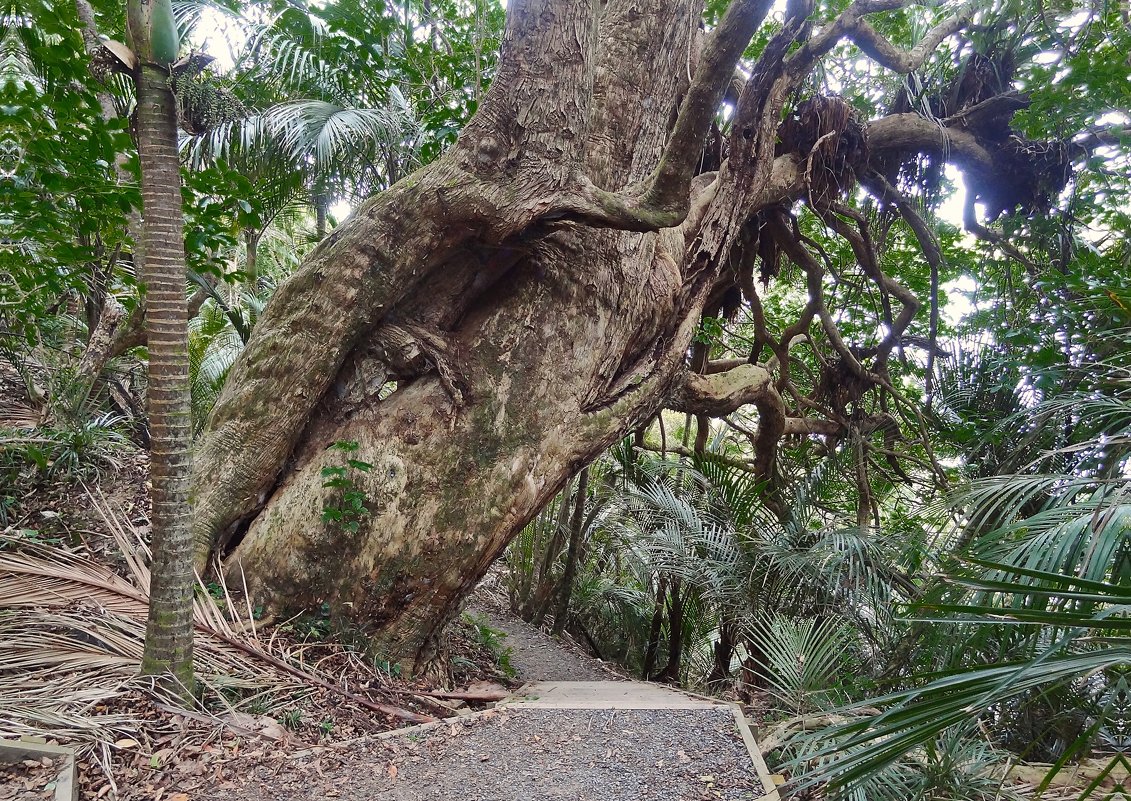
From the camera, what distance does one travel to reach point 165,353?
2.00m

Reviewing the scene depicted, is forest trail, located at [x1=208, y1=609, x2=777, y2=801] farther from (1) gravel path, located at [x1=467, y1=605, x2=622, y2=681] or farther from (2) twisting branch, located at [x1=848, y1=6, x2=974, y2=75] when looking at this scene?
(2) twisting branch, located at [x1=848, y1=6, x2=974, y2=75]

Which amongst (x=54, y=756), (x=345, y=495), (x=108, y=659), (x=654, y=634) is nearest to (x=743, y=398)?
(x=654, y=634)

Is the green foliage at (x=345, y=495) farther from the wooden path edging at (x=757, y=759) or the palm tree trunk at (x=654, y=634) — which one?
the palm tree trunk at (x=654, y=634)

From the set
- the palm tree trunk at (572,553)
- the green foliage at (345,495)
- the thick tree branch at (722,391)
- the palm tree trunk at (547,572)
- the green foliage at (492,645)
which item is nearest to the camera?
the green foliage at (345,495)

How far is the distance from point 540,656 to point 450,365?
2.90 metres

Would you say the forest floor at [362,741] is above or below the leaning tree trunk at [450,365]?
below

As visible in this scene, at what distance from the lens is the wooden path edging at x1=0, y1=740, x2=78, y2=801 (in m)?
1.72

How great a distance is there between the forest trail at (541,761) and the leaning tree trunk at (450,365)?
2.08ft

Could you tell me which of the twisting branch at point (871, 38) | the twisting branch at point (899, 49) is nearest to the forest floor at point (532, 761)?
the twisting branch at point (871, 38)

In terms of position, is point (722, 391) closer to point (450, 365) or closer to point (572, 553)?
point (572, 553)

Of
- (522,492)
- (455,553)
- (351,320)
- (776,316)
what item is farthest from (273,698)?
(776,316)

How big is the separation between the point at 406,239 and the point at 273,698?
6.47ft

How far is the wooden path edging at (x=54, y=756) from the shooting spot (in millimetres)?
1720

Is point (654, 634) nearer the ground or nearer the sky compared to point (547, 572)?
nearer the ground
